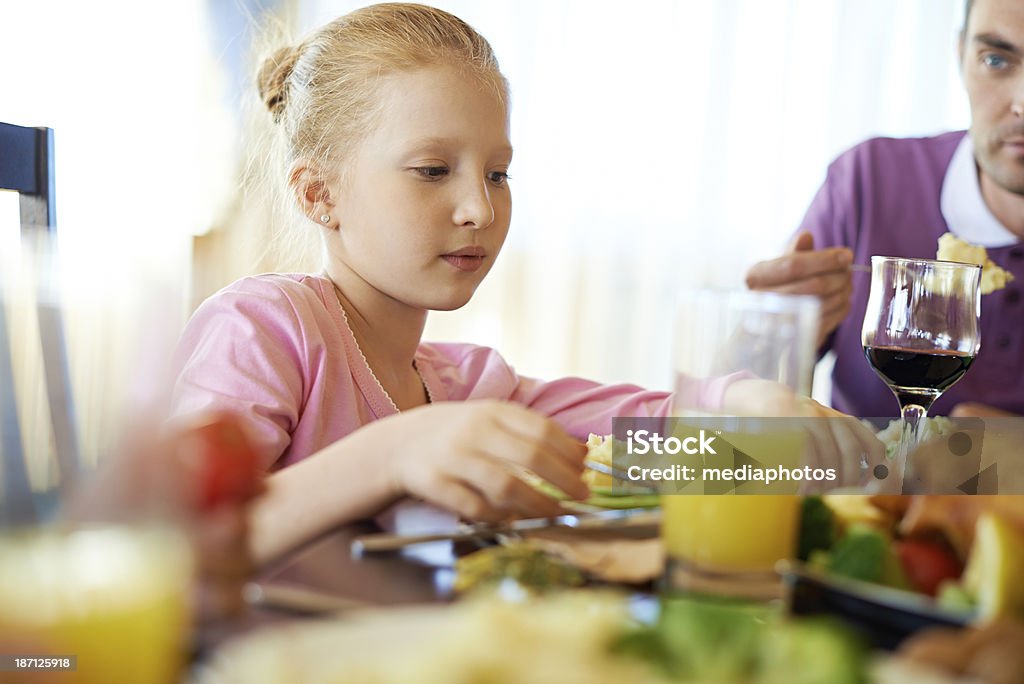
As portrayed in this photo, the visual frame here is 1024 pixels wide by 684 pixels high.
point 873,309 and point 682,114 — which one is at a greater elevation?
point 682,114

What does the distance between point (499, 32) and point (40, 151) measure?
2.46 metres

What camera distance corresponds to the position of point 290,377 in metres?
1.18

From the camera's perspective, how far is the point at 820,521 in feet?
2.15

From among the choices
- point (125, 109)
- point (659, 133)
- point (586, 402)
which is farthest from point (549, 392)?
point (659, 133)

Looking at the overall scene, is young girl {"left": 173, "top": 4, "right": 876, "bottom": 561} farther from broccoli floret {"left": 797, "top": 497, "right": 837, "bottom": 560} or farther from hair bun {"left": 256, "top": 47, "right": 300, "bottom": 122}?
broccoli floret {"left": 797, "top": 497, "right": 837, "bottom": 560}

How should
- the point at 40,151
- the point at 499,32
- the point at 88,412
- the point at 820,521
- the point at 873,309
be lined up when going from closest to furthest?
the point at 88,412
the point at 820,521
the point at 873,309
the point at 40,151
the point at 499,32

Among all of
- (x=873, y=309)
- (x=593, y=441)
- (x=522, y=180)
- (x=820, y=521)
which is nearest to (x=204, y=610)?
(x=820, y=521)

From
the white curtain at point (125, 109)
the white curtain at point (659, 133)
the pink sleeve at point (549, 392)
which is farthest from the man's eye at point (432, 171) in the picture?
the white curtain at point (659, 133)

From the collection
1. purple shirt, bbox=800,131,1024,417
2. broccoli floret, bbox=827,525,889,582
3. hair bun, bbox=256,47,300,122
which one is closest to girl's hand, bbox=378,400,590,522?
broccoli floret, bbox=827,525,889,582

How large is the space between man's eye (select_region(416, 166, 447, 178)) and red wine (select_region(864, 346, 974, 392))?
24.0 inches

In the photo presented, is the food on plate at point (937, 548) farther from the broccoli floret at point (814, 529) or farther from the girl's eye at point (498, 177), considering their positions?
the girl's eye at point (498, 177)

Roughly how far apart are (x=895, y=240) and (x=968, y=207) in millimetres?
147

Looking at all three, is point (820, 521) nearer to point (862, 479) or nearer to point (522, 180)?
point (862, 479)

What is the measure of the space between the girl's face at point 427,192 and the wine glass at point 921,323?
534 mm
